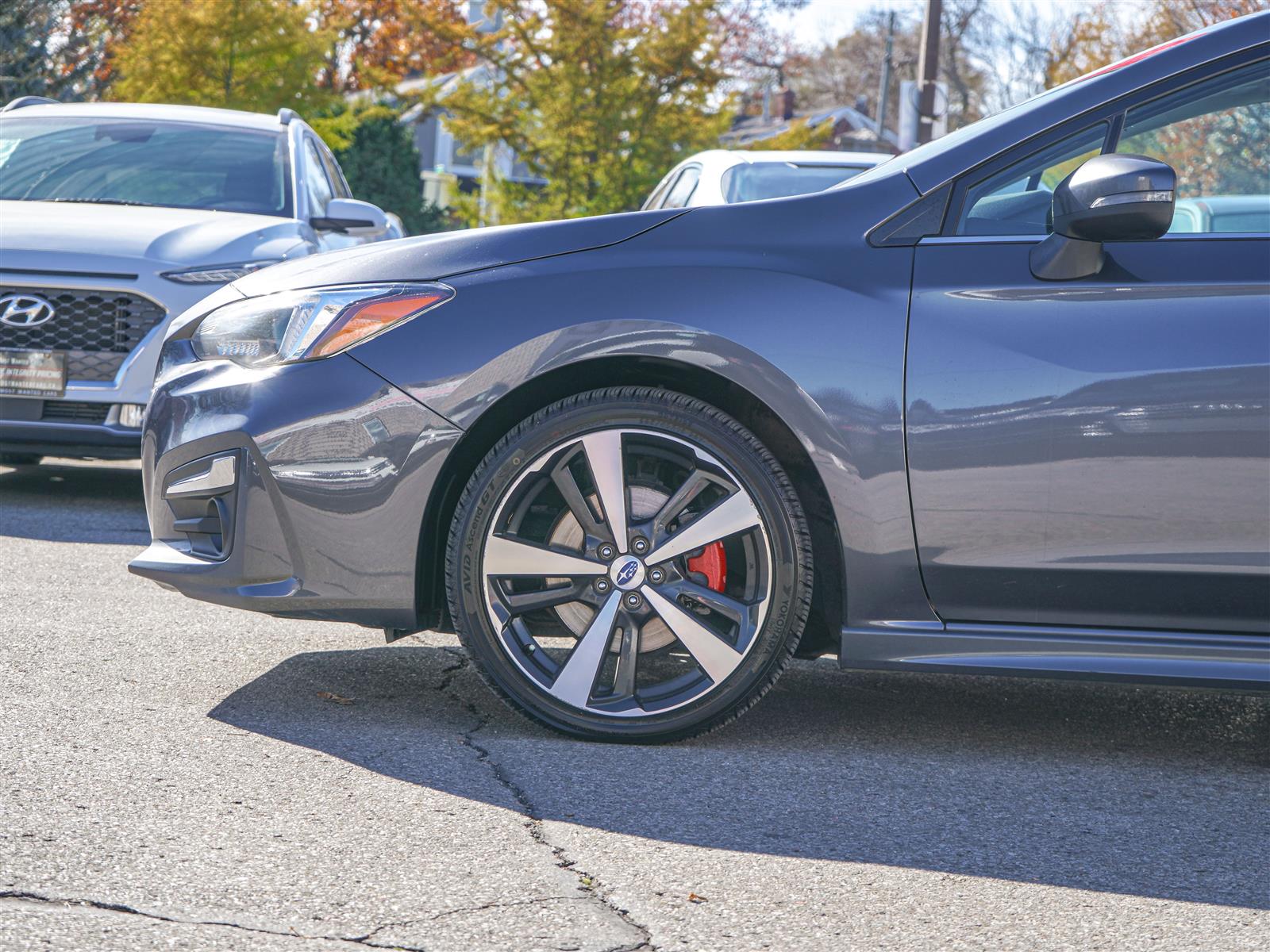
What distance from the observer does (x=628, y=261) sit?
333 cm

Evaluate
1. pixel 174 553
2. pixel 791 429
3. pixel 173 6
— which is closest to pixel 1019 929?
pixel 791 429

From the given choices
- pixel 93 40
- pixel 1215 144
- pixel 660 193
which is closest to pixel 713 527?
pixel 1215 144

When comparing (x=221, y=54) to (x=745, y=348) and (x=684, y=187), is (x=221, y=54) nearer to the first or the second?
(x=684, y=187)

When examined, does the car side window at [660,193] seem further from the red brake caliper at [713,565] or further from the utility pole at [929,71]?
the utility pole at [929,71]

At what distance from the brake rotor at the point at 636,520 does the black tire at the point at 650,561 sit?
4 centimetres

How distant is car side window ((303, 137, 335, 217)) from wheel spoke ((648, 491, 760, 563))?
4.62 meters

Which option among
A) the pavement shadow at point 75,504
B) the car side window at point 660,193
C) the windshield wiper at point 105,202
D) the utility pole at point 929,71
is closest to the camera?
the pavement shadow at point 75,504

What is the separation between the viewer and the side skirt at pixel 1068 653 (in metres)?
3.20

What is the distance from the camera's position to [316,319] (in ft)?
11.2

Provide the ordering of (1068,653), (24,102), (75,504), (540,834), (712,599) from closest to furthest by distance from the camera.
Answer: (540,834) → (1068,653) → (712,599) → (75,504) → (24,102)

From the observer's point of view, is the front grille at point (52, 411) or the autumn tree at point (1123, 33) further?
the autumn tree at point (1123, 33)

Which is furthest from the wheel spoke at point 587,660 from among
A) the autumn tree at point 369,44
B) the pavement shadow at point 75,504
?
the autumn tree at point 369,44

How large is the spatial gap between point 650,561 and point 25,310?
12.7 feet

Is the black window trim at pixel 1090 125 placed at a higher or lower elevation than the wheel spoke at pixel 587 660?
higher
